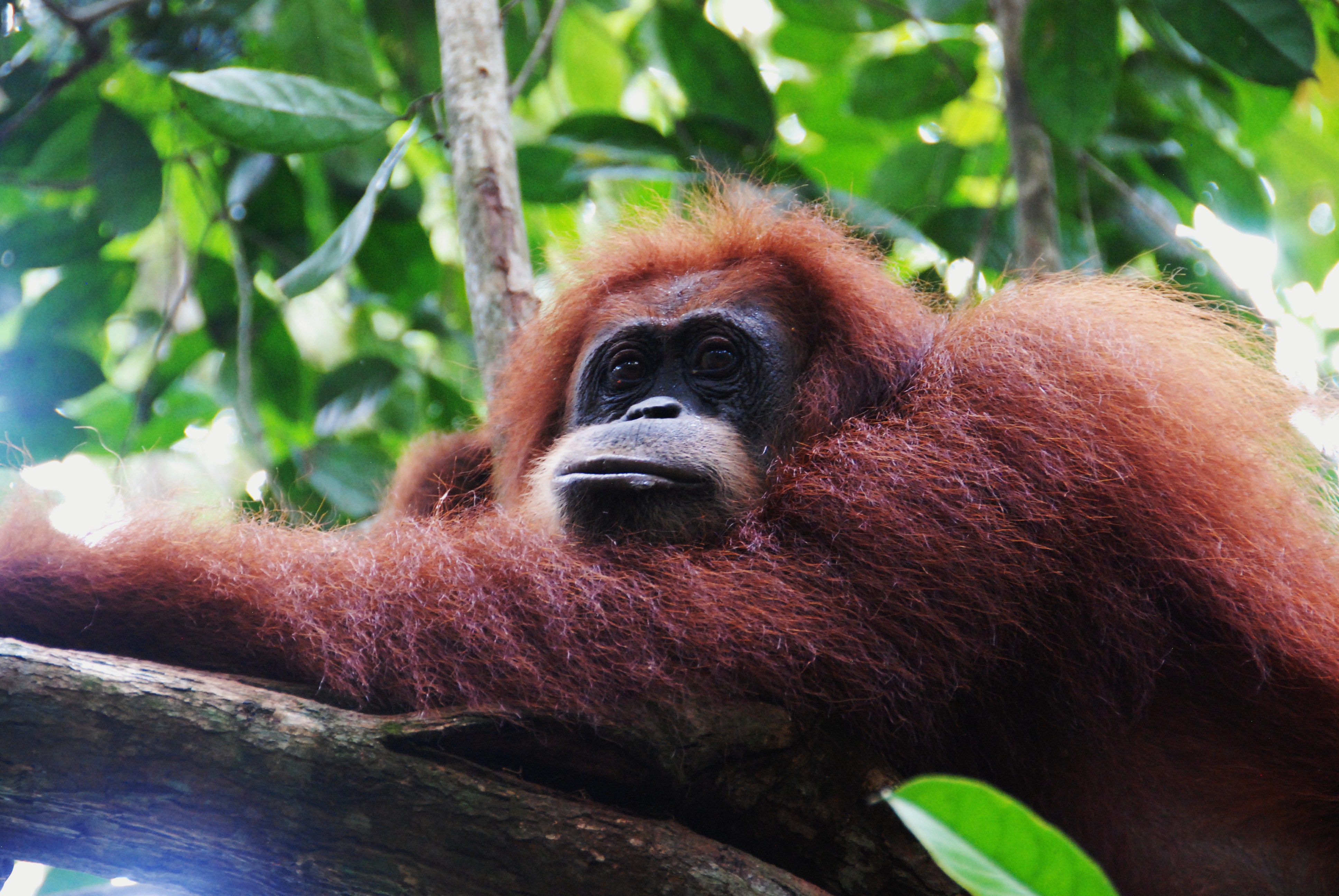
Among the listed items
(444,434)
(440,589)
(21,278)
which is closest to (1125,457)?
(440,589)

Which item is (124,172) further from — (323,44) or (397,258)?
(397,258)

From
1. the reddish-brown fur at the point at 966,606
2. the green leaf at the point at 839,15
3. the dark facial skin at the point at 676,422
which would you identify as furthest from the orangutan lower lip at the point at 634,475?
the green leaf at the point at 839,15

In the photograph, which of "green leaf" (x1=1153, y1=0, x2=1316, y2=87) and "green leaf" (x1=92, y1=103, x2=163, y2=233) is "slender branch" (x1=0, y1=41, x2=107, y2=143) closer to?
"green leaf" (x1=92, y1=103, x2=163, y2=233)

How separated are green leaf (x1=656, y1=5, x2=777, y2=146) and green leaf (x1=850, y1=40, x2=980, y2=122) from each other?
0.58m

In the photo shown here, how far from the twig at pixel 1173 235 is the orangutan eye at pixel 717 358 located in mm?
1737

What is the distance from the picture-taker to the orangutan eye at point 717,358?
2748 mm

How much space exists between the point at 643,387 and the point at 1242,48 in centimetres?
211

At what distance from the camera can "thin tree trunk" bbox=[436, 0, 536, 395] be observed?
2.93 meters

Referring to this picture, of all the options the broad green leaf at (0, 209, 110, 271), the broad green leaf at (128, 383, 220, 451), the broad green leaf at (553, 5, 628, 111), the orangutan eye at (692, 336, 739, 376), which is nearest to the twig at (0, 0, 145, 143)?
the broad green leaf at (0, 209, 110, 271)

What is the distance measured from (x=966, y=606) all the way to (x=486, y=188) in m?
1.73

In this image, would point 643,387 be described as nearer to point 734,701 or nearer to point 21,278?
point 734,701

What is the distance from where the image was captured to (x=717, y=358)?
276 centimetres

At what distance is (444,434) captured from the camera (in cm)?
396

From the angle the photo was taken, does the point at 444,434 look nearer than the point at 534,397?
No
